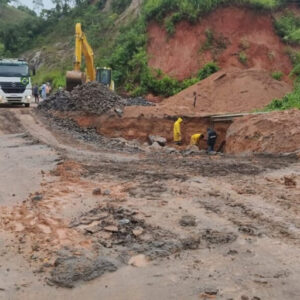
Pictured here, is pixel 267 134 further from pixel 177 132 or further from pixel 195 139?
pixel 177 132

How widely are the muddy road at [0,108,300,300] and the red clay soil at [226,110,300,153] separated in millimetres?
1995

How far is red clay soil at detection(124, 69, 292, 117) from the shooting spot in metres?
23.9

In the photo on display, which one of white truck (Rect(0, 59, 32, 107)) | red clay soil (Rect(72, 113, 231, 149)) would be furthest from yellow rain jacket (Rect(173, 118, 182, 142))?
white truck (Rect(0, 59, 32, 107))

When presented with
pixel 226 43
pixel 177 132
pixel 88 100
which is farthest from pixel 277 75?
pixel 88 100

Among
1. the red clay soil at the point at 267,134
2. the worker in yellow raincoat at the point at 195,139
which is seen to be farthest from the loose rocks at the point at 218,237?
the worker in yellow raincoat at the point at 195,139

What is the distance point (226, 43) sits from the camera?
32.9 m

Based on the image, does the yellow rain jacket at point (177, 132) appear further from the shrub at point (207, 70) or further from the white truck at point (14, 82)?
the shrub at point (207, 70)

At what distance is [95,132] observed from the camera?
2123 cm

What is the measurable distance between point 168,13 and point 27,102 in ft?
45.2

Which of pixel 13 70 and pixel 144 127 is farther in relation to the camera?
pixel 13 70

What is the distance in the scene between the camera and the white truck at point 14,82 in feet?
79.8

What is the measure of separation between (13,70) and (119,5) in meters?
30.7

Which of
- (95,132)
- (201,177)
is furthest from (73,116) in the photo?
(201,177)

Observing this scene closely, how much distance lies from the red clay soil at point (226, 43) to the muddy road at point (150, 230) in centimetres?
2048
